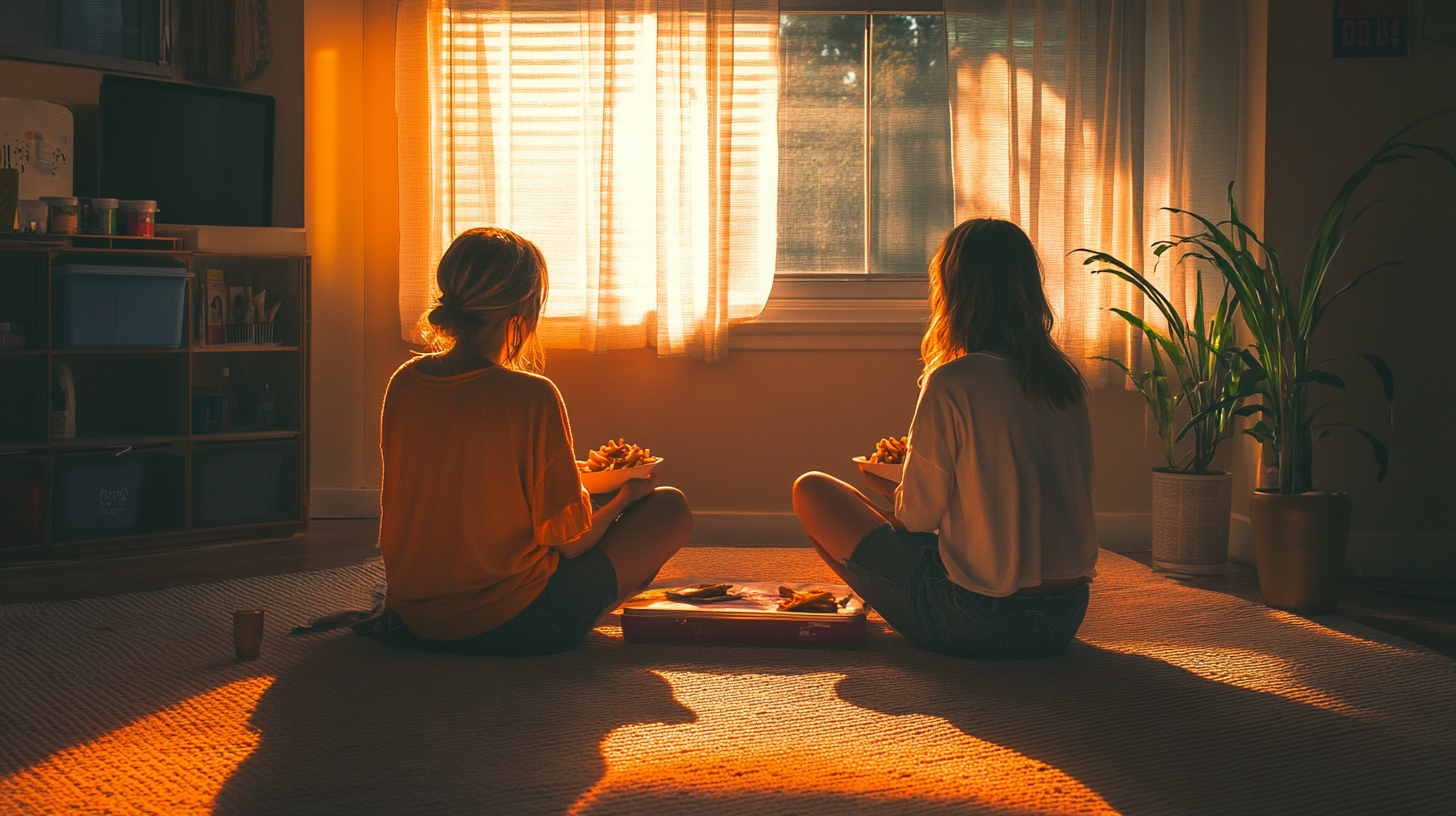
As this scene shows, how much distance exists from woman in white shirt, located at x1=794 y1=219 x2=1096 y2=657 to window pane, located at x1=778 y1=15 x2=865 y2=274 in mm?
1582

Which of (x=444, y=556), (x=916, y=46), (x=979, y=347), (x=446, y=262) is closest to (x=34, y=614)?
(x=444, y=556)

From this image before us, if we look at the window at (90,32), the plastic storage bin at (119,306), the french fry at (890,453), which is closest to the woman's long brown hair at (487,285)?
the french fry at (890,453)

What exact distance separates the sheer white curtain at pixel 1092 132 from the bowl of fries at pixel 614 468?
159cm

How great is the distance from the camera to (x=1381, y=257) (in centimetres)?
298

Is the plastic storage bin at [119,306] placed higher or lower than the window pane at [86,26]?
lower

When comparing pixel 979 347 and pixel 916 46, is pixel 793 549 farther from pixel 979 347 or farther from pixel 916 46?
pixel 916 46

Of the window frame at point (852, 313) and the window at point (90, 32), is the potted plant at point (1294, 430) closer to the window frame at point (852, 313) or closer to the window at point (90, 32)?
the window frame at point (852, 313)

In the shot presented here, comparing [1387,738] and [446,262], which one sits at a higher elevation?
[446,262]

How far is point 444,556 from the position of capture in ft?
5.77

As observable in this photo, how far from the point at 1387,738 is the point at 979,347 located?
0.90 m

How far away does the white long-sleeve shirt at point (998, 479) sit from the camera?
176cm

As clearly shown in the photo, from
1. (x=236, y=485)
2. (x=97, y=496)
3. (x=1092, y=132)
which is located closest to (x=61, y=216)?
(x=97, y=496)

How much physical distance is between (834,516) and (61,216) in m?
2.43

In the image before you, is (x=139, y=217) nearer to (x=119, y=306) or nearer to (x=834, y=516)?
(x=119, y=306)
